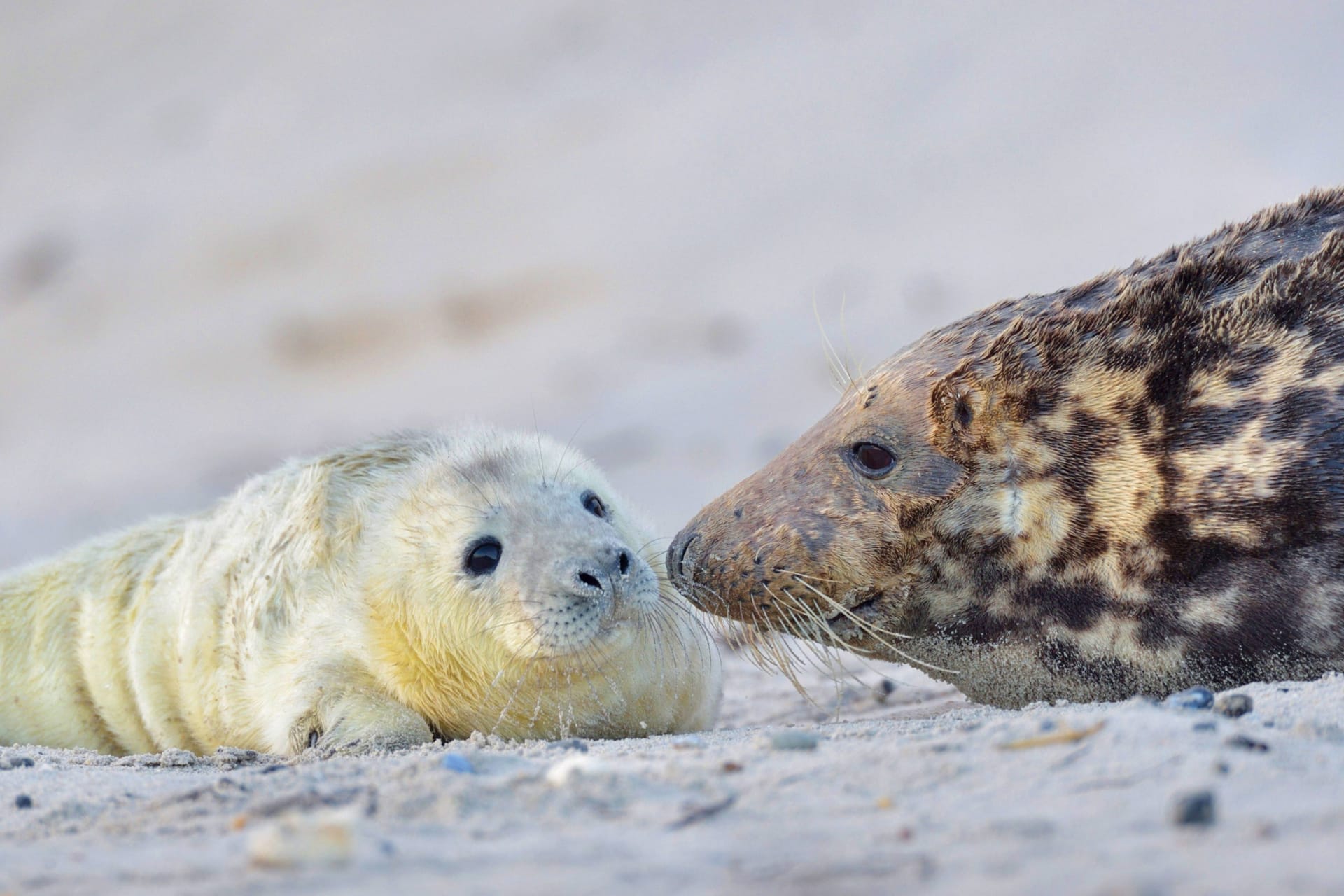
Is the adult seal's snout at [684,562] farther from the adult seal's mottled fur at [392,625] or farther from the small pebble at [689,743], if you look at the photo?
the small pebble at [689,743]

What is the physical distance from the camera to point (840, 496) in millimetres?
3748

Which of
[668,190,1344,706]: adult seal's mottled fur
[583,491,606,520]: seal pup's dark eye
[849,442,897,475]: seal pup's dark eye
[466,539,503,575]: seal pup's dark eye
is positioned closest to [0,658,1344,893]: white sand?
[668,190,1344,706]: adult seal's mottled fur

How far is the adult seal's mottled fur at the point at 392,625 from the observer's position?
12.5 ft

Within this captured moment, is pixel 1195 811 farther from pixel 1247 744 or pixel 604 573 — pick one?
pixel 604 573

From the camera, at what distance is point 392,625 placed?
403cm

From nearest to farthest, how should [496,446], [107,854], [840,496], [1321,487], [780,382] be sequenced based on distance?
[107,854]
[1321,487]
[840,496]
[496,446]
[780,382]

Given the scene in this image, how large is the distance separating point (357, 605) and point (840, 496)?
1.43 meters

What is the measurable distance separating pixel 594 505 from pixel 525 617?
618 millimetres

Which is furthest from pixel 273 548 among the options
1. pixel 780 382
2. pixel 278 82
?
pixel 278 82

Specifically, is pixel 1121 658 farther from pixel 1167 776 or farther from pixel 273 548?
pixel 273 548

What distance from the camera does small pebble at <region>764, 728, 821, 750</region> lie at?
2678 millimetres

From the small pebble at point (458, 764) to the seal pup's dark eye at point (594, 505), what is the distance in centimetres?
A: 161

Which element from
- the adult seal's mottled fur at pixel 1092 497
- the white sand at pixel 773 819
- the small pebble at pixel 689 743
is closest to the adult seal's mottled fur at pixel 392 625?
the adult seal's mottled fur at pixel 1092 497

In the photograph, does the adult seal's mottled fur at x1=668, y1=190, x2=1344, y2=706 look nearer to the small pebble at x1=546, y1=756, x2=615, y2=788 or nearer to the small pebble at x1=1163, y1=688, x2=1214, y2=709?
the small pebble at x1=1163, y1=688, x2=1214, y2=709
